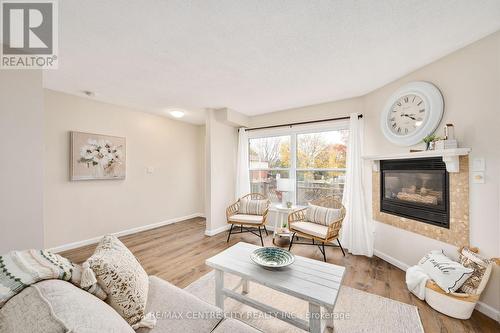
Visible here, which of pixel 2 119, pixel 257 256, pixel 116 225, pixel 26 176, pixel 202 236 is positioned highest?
pixel 2 119

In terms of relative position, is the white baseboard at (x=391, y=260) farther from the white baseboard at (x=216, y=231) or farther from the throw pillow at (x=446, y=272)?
the white baseboard at (x=216, y=231)

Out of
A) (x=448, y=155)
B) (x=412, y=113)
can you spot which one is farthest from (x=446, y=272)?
(x=412, y=113)

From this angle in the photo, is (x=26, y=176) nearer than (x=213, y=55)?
Yes

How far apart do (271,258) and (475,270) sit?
1.85 meters

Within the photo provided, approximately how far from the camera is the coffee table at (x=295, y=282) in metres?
1.38

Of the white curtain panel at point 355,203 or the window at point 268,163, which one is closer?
the white curtain panel at point 355,203

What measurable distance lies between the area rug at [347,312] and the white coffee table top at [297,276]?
0.47m

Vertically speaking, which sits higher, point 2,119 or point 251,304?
point 2,119

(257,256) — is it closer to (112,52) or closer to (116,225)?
(112,52)

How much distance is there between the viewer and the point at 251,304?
1.63 metres

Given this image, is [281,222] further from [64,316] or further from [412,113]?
[64,316]

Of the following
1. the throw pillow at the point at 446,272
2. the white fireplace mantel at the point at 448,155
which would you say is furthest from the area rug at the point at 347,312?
the white fireplace mantel at the point at 448,155

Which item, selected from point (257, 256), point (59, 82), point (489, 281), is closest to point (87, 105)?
point (59, 82)

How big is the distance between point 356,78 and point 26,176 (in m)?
3.81
